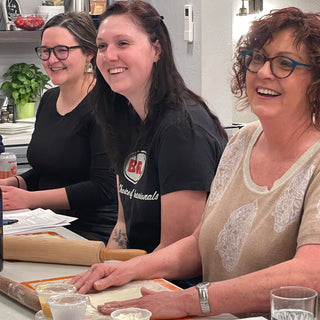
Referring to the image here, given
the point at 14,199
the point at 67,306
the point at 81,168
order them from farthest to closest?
the point at 81,168 < the point at 14,199 < the point at 67,306

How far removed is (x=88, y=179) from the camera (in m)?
2.90

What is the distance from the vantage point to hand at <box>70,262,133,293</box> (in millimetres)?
1649

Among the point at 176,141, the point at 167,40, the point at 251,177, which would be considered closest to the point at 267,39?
the point at 251,177

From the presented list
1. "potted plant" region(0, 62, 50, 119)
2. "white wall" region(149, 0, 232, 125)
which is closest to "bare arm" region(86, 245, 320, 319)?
"white wall" region(149, 0, 232, 125)

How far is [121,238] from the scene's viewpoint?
2381mm

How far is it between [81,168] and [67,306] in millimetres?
1581

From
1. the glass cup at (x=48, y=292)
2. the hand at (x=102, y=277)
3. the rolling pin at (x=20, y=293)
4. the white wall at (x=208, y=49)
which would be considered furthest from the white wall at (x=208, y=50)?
the glass cup at (x=48, y=292)

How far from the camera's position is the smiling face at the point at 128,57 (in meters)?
2.29

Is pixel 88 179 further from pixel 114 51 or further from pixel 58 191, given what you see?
pixel 114 51

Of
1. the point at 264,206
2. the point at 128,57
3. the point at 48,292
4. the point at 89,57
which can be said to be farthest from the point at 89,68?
the point at 48,292

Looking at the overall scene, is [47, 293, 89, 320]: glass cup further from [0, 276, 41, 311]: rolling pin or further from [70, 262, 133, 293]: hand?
Answer: [70, 262, 133, 293]: hand

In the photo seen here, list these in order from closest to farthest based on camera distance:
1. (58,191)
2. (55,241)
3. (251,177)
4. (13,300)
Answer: (13,300), (251,177), (55,241), (58,191)

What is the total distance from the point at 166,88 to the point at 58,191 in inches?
29.0

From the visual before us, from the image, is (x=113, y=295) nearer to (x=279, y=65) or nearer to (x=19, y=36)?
(x=279, y=65)
